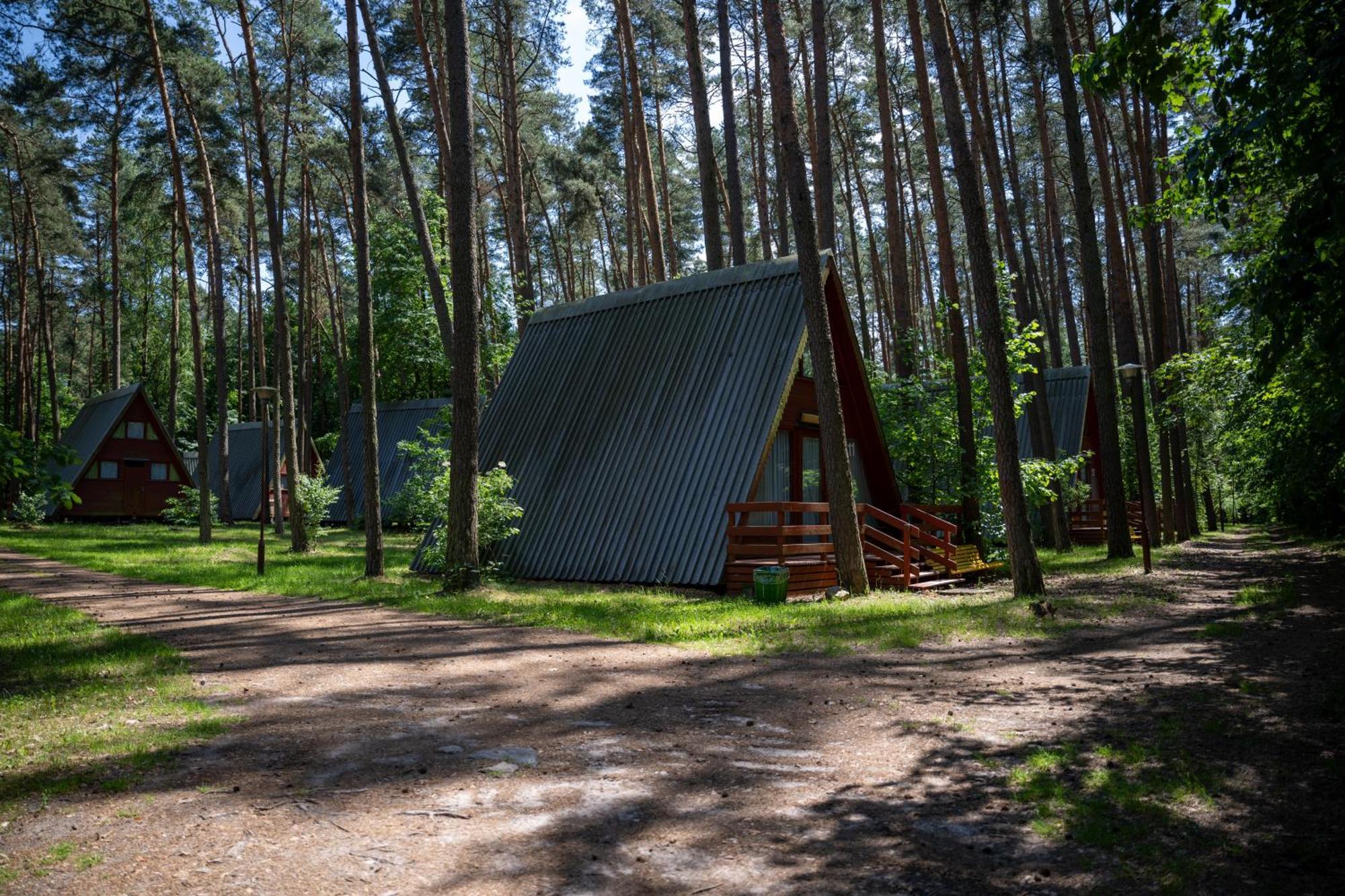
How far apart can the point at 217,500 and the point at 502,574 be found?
92.7 ft

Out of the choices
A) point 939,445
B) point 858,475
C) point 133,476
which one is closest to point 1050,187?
point 939,445

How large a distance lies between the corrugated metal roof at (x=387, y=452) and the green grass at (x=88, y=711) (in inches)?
1014

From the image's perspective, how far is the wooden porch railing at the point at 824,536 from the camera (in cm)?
1332

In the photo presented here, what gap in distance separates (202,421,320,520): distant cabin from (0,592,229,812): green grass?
114 ft

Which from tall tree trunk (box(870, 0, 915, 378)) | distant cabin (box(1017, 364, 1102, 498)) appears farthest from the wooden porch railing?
distant cabin (box(1017, 364, 1102, 498))

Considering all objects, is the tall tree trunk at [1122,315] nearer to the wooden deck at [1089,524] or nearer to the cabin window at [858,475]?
the wooden deck at [1089,524]

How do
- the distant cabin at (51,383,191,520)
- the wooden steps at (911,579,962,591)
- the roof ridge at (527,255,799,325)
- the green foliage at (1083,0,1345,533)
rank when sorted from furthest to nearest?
the distant cabin at (51,383,191,520) < the roof ridge at (527,255,799,325) < the wooden steps at (911,579,962,591) < the green foliage at (1083,0,1345,533)

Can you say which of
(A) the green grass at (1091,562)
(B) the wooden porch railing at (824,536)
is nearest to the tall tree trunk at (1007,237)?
(A) the green grass at (1091,562)

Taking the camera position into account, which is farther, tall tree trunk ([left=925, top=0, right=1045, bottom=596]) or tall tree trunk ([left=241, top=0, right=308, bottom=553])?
tall tree trunk ([left=241, top=0, right=308, bottom=553])

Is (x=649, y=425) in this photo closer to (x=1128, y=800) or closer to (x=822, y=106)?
(x=822, y=106)

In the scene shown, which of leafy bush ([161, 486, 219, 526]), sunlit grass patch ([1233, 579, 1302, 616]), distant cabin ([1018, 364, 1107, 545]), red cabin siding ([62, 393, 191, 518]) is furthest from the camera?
red cabin siding ([62, 393, 191, 518])

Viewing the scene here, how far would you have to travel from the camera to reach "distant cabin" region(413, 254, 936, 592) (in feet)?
46.1

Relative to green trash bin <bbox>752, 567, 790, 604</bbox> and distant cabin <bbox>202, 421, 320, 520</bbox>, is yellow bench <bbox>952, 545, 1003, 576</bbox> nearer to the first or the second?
green trash bin <bbox>752, 567, 790, 604</bbox>

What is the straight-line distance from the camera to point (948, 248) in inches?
824
